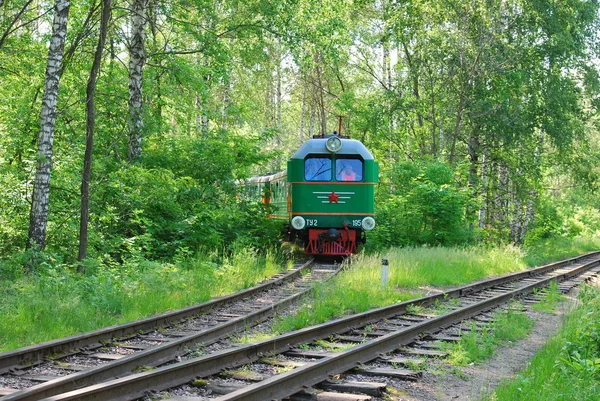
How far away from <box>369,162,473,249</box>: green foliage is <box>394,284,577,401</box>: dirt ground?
39.5 feet

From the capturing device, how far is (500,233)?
96.3ft

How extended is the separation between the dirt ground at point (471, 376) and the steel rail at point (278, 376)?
693 mm

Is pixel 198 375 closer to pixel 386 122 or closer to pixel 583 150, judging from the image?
pixel 386 122

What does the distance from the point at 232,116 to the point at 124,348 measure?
690 inches

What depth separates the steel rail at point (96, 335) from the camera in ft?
21.2

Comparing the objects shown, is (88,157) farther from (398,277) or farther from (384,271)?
(398,277)

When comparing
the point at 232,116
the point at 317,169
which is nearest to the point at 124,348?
the point at 317,169

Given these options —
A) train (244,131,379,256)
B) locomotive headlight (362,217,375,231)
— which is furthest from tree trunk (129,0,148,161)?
locomotive headlight (362,217,375,231)

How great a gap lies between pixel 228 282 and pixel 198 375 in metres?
6.34

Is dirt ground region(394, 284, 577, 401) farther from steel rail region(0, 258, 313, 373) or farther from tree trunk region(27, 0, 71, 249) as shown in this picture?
tree trunk region(27, 0, 71, 249)

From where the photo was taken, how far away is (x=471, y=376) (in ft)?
22.4

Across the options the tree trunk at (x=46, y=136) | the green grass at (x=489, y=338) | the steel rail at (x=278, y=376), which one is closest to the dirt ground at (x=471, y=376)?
the green grass at (x=489, y=338)

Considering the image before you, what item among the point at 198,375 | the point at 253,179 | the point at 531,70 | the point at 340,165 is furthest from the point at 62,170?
the point at 531,70

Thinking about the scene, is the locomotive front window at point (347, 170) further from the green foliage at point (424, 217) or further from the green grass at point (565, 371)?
the green grass at point (565, 371)
